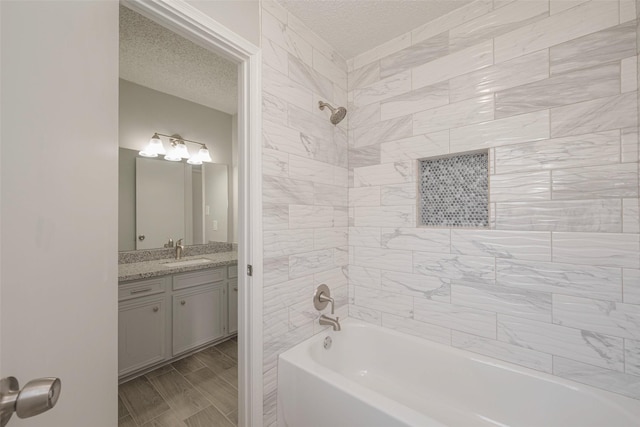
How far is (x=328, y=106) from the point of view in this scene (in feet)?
5.98

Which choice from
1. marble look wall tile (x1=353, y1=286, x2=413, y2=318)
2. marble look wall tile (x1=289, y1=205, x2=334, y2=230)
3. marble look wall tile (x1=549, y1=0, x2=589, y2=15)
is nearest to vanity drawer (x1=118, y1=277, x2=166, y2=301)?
marble look wall tile (x1=289, y1=205, x2=334, y2=230)

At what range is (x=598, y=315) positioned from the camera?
124 cm

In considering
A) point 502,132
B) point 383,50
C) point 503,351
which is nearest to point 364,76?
point 383,50

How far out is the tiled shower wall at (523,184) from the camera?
1.21 meters

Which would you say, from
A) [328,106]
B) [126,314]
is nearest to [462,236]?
[328,106]

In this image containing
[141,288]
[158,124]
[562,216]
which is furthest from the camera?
[158,124]

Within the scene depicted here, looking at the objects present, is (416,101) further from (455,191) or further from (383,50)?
(455,191)

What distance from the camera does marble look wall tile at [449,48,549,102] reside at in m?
1.38

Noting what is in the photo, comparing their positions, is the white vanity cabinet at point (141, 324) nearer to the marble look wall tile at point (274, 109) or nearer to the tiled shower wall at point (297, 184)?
the tiled shower wall at point (297, 184)

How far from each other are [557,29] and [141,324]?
339cm

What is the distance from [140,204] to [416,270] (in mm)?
2674

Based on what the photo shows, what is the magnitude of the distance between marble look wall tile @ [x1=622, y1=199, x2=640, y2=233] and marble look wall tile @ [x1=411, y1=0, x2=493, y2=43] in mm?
1246

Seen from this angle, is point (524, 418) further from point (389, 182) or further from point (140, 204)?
point (140, 204)

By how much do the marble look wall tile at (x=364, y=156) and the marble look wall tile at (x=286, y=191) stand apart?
0.49 metres
